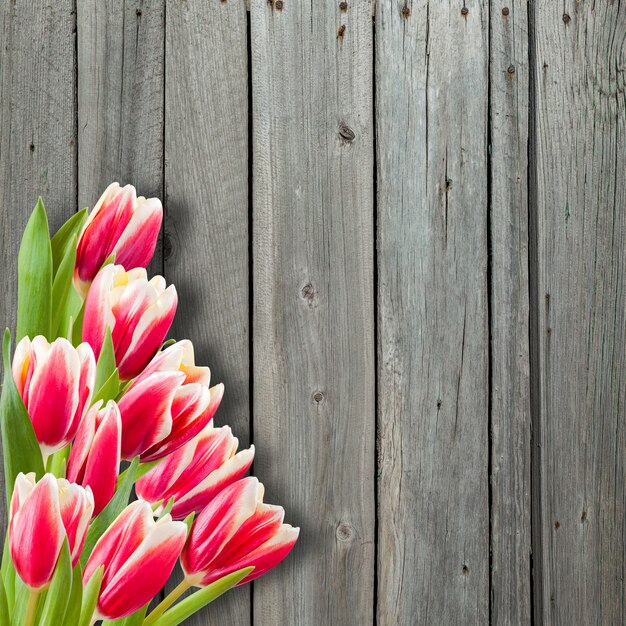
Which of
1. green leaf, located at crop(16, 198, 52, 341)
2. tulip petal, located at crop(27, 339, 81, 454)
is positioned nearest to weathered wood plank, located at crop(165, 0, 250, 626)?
green leaf, located at crop(16, 198, 52, 341)

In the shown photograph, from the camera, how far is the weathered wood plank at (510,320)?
2.70 ft

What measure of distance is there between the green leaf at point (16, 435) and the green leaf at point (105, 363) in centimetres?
7

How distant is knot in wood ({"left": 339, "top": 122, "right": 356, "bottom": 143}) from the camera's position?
2.67 feet

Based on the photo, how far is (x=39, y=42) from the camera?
78 centimetres

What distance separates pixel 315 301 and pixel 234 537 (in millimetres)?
360

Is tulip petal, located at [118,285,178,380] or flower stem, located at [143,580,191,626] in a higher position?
tulip petal, located at [118,285,178,380]

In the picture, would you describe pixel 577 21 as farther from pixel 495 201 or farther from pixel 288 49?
pixel 288 49

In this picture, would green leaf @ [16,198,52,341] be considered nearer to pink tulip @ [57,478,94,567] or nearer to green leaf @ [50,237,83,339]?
green leaf @ [50,237,83,339]

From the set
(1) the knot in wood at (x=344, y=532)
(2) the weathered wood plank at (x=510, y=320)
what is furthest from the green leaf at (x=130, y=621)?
(2) the weathered wood plank at (x=510, y=320)

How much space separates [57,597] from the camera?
1.43 feet

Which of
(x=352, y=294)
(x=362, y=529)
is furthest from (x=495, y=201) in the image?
(x=362, y=529)

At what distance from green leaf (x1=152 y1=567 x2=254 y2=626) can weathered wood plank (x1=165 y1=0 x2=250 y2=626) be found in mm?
291

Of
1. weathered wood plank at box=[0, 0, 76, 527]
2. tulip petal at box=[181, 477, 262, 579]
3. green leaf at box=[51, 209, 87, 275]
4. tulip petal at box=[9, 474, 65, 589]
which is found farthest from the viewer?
weathered wood plank at box=[0, 0, 76, 527]

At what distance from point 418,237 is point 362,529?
0.39 meters
